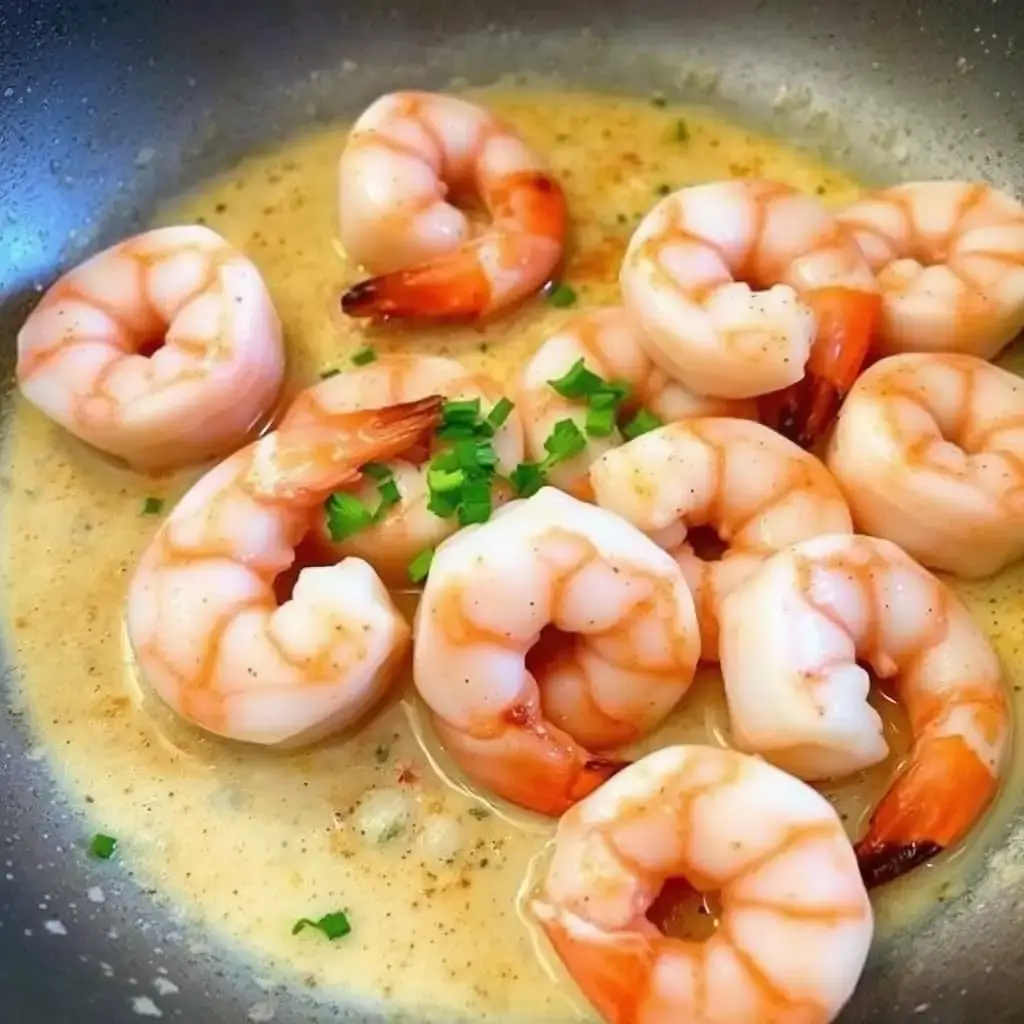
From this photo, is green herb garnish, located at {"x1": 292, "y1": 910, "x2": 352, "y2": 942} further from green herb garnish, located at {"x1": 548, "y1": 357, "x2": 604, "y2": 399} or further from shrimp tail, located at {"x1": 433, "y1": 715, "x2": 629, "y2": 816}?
green herb garnish, located at {"x1": 548, "y1": 357, "x2": 604, "y2": 399}

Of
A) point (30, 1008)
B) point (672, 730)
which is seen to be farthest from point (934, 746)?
point (30, 1008)

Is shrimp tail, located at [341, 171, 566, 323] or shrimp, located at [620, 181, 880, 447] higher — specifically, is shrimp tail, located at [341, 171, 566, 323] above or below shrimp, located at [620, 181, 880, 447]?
below

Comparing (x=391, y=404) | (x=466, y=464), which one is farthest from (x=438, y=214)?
(x=466, y=464)

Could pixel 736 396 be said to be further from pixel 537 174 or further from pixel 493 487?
pixel 537 174

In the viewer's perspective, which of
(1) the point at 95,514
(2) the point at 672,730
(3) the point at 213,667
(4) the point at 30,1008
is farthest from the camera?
(1) the point at 95,514

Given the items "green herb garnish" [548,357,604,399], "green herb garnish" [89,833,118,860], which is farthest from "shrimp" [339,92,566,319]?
"green herb garnish" [89,833,118,860]
